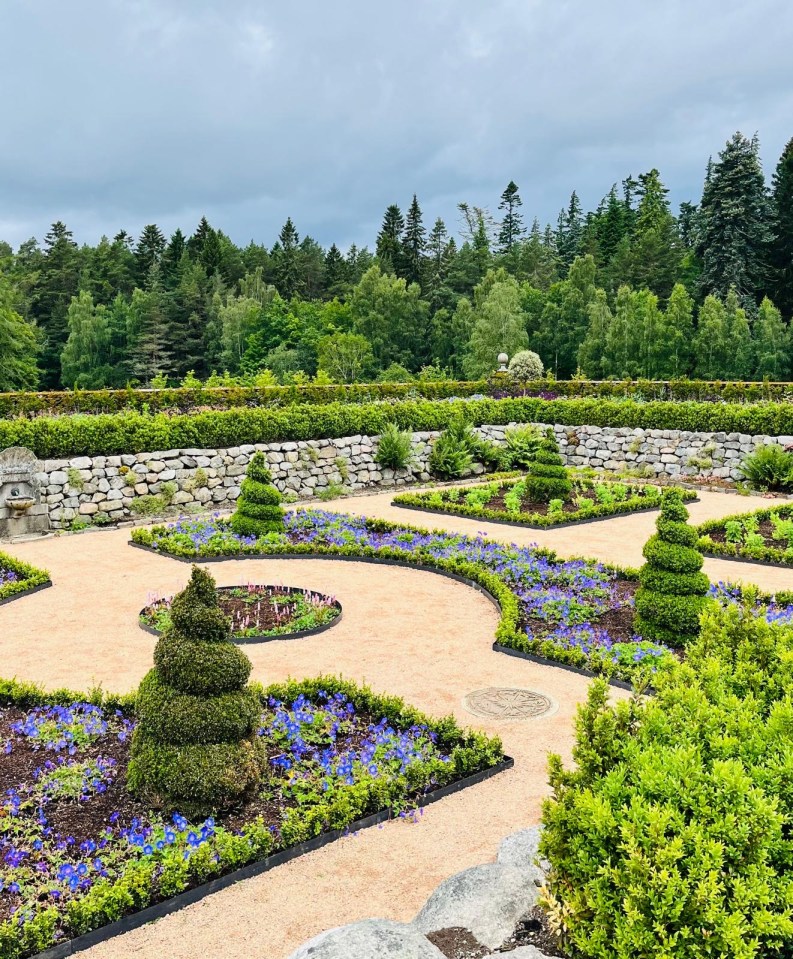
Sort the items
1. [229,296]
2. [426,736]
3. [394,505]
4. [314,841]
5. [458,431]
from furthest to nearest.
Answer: [229,296]
[458,431]
[394,505]
[426,736]
[314,841]

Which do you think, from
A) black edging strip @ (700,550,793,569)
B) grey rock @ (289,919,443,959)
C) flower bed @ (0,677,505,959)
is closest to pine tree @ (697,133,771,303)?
black edging strip @ (700,550,793,569)

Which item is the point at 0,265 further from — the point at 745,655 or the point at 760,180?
the point at 745,655

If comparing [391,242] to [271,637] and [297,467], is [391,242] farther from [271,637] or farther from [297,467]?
[271,637]

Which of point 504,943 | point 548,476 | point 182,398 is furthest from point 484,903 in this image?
point 182,398

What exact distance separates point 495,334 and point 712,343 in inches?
450

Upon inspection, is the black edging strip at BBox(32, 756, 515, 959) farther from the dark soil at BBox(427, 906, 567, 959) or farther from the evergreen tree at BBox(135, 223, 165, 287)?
the evergreen tree at BBox(135, 223, 165, 287)

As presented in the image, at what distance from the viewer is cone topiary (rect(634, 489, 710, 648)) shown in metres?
6.41

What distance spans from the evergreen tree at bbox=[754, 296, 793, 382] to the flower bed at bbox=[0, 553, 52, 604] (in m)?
33.1

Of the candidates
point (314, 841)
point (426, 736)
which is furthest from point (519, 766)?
point (314, 841)

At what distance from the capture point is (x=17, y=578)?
9.12 metres

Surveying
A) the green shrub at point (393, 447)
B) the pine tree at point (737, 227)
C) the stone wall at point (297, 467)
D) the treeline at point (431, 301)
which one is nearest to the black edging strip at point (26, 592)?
the stone wall at point (297, 467)

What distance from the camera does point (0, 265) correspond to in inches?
1622

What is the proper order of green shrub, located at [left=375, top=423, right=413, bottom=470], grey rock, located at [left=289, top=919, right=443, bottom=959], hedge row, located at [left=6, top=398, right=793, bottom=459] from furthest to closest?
green shrub, located at [left=375, top=423, right=413, bottom=470], hedge row, located at [left=6, top=398, right=793, bottom=459], grey rock, located at [left=289, top=919, right=443, bottom=959]

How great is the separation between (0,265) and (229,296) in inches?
668
